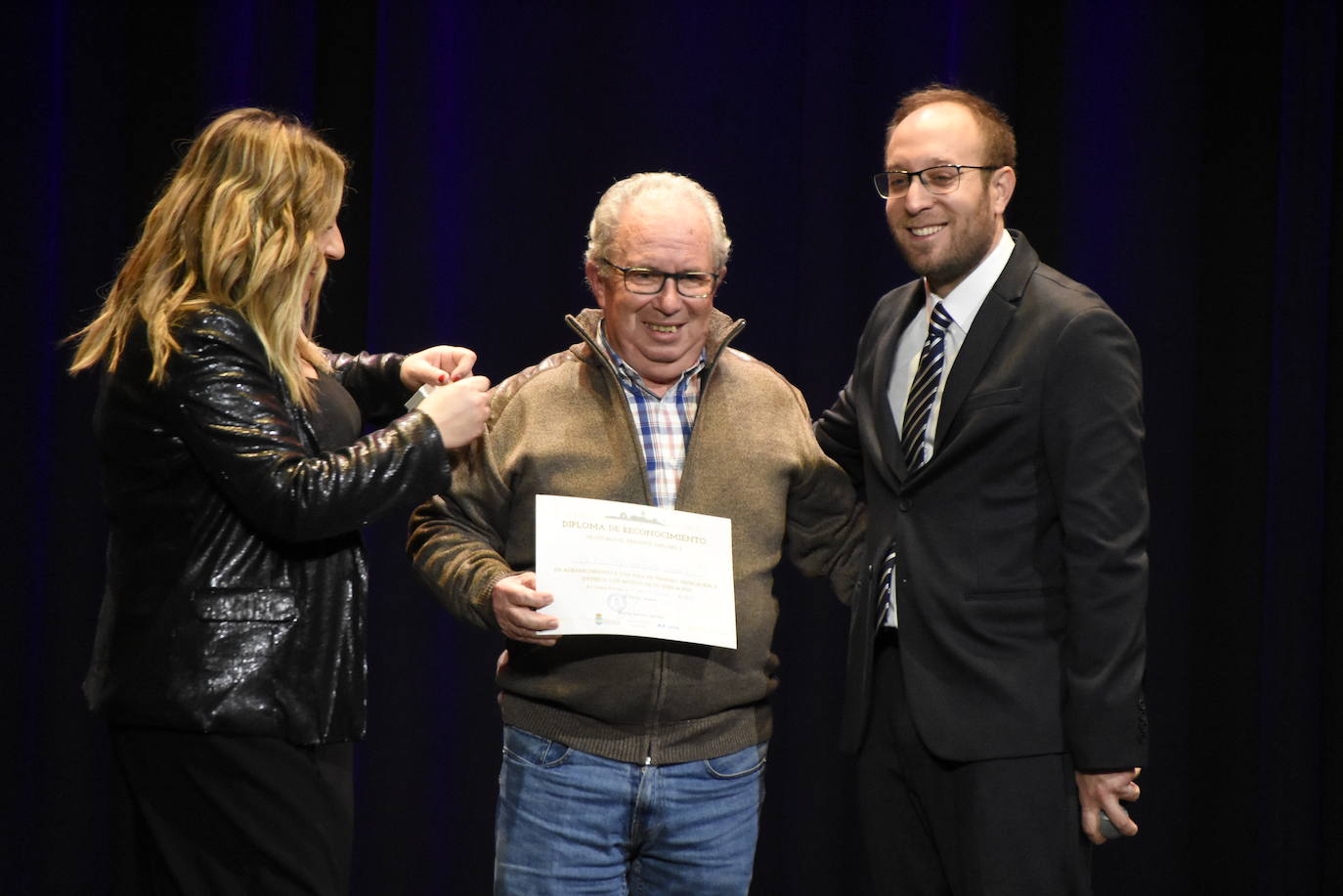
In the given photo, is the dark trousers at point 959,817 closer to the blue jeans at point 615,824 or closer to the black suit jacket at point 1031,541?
the black suit jacket at point 1031,541

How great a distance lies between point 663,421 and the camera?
2258 mm

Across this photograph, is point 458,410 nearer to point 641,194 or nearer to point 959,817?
point 641,194

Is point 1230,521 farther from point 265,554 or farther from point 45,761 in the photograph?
point 45,761

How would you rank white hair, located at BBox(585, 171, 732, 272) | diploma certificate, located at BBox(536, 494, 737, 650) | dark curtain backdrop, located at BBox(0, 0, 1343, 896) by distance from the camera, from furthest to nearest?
dark curtain backdrop, located at BBox(0, 0, 1343, 896), white hair, located at BBox(585, 171, 732, 272), diploma certificate, located at BBox(536, 494, 737, 650)

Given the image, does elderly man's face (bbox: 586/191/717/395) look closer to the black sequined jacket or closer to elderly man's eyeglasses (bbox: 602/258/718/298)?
elderly man's eyeglasses (bbox: 602/258/718/298)

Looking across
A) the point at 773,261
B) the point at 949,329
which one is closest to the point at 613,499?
the point at 949,329

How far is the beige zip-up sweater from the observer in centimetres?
214

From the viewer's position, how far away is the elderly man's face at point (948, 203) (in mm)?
2146

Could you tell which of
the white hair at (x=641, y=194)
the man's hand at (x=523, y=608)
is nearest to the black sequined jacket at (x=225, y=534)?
the man's hand at (x=523, y=608)

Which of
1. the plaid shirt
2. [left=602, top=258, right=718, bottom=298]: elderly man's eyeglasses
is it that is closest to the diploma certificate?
the plaid shirt

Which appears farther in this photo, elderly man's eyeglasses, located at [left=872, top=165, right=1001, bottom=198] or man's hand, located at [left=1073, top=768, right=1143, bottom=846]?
elderly man's eyeglasses, located at [left=872, top=165, right=1001, bottom=198]

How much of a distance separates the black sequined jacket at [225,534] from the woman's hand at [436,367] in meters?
0.35

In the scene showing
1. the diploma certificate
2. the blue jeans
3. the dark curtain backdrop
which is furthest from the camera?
the dark curtain backdrop

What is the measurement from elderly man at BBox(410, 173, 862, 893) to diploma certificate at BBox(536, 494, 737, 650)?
10 centimetres
